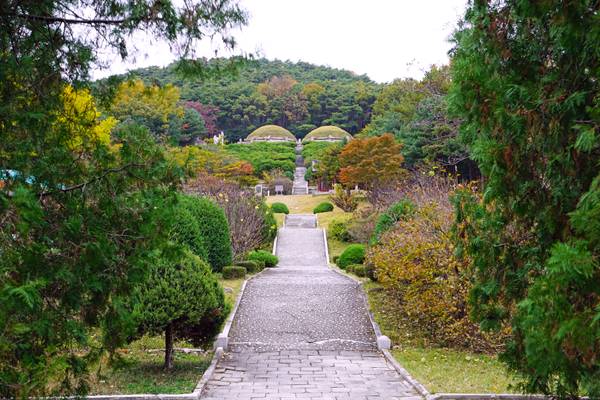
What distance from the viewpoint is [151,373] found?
24.5 feet

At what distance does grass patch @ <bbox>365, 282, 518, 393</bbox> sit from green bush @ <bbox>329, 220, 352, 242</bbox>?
1406 cm

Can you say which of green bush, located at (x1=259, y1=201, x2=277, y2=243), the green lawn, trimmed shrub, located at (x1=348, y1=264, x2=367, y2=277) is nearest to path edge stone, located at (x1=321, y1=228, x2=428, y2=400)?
trimmed shrub, located at (x1=348, y1=264, x2=367, y2=277)

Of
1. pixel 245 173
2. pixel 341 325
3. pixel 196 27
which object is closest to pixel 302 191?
pixel 245 173

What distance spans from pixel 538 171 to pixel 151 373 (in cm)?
560

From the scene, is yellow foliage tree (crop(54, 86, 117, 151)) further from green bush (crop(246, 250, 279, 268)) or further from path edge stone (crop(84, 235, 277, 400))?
green bush (crop(246, 250, 279, 268))

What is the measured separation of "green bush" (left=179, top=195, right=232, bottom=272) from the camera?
15844 millimetres

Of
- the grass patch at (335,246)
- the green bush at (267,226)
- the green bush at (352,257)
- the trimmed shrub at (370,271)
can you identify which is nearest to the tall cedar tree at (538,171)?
the trimmed shrub at (370,271)

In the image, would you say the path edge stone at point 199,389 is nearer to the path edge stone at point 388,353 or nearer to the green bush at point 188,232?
the path edge stone at point 388,353

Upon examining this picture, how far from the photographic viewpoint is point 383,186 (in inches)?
1091

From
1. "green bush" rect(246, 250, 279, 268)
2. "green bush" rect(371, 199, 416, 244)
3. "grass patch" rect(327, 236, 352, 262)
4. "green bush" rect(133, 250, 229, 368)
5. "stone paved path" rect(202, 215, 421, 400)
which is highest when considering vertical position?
"green bush" rect(371, 199, 416, 244)

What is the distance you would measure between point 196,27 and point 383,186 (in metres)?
23.9

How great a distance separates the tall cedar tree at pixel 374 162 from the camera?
29.3 meters

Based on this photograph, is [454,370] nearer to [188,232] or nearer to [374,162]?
[188,232]

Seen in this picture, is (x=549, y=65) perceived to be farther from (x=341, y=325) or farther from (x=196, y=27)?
(x=341, y=325)
